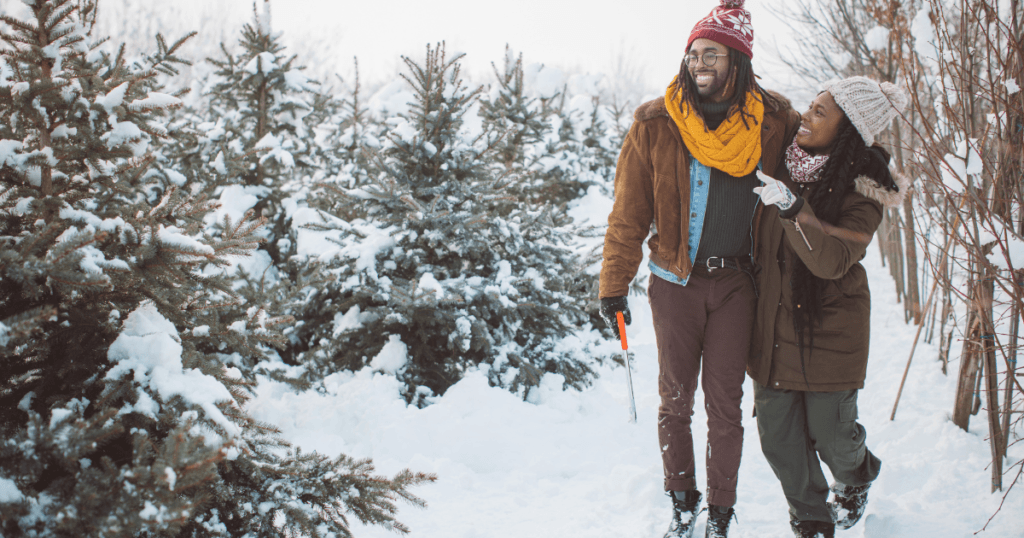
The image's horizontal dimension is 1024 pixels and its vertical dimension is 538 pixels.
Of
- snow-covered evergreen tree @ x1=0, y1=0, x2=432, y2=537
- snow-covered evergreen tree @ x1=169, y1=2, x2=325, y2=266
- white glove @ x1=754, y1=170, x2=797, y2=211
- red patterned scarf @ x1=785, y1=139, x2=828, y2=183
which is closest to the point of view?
snow-covered evergreen tree @ x1=0, y1=0, x2=432, y2=537

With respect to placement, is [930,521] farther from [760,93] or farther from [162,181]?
[162,181]

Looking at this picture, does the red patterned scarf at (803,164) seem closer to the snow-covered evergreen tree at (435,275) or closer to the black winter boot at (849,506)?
the black winter boot at (849,506)

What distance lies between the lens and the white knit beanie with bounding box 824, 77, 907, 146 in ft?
6.97

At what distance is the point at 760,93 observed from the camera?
2.41 metres

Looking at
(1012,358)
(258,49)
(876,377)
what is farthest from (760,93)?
(258,49)

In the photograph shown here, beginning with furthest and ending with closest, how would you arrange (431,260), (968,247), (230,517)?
(431,260) < (968,247) < (230,517)

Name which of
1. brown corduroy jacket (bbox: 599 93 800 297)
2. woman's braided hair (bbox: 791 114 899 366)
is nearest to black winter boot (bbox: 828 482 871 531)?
woman's braided hair (bbox: 791 114 899 366)

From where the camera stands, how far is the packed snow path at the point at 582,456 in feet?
8.61

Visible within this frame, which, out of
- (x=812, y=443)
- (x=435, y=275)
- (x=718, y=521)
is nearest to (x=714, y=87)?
(x=812, y=443)

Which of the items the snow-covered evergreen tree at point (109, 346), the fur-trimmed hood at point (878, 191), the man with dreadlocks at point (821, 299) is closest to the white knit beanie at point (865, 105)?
the man with dreadlocks at point (821, 299)

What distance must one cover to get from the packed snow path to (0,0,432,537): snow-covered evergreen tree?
2.65 ft

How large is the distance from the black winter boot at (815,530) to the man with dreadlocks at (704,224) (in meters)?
0.28

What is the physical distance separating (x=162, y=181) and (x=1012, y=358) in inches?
222

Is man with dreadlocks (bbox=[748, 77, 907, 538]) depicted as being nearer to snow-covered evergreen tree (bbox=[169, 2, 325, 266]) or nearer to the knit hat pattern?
the knit hat pattern
